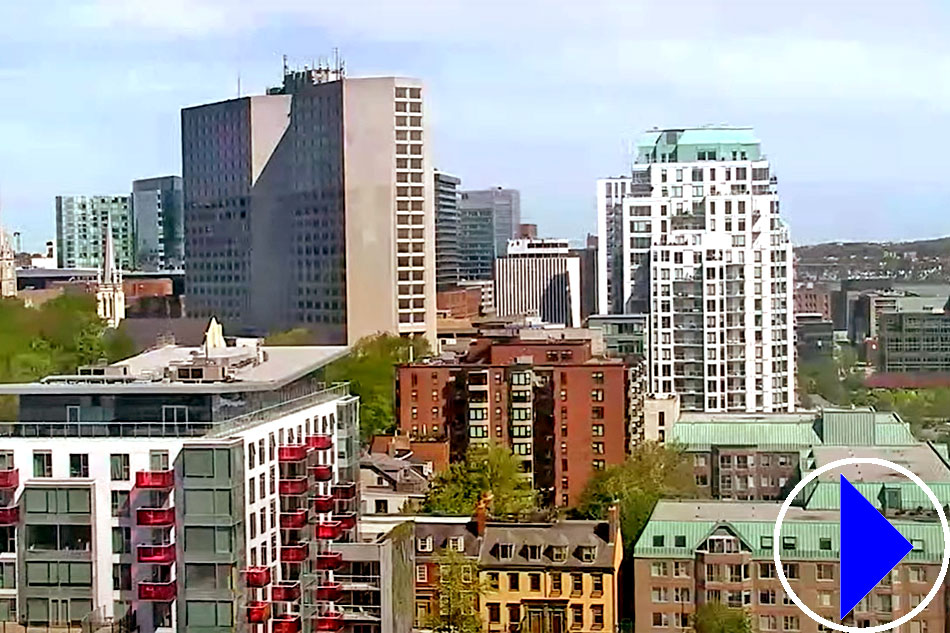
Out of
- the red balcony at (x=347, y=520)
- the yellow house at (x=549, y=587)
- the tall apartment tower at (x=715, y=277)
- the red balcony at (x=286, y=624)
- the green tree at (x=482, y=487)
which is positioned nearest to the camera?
the red balcony at (x=286, y=624)

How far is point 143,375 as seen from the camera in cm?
561

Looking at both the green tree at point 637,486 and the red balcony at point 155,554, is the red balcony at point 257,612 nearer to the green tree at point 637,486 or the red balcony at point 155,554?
the red balcony at point 155,554

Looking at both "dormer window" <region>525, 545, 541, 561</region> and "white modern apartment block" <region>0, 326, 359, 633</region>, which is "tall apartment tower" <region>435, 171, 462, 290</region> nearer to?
"dormer window" <region>525, 545, 541, 561</region>

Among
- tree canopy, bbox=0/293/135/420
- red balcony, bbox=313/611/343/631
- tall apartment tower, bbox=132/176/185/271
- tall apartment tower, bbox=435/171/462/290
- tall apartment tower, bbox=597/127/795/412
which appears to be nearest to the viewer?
red balcony, bbox=313/611/343/631

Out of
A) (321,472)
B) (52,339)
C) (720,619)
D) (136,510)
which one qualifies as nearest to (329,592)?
(321,472)

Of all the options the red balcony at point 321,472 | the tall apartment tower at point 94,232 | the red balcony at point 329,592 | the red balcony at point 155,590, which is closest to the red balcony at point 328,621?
the red balcony at point 329,592

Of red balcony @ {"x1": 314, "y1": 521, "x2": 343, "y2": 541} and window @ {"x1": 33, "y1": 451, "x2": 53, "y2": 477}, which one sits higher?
window @ {"x1": 33, "y1": 451, "x2": 53, "y2": 477}

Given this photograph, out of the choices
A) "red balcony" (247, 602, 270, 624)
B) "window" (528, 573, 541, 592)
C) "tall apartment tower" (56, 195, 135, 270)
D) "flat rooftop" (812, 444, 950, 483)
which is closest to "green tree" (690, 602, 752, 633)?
"window" (528, 573, 541, 592)

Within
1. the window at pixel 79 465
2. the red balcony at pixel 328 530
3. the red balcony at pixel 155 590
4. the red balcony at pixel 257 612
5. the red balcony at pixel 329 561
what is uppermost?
the window at pixel 79 465

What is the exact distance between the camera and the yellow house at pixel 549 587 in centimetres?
656

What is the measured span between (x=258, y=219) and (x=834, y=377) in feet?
20.5

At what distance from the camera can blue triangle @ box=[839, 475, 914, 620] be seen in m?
6.42

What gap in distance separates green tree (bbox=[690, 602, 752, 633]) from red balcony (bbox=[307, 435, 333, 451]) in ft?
5.99

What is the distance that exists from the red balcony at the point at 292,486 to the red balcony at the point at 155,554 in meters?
0.60
